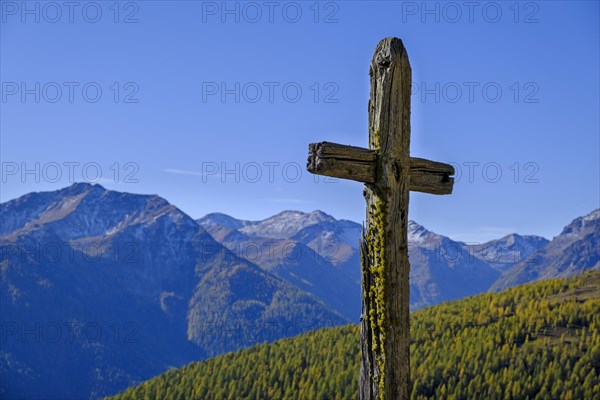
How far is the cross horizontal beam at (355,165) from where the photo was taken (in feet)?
33.8

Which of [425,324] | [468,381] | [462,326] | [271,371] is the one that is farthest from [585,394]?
[271,371]

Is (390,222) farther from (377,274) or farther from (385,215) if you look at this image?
(377,274)

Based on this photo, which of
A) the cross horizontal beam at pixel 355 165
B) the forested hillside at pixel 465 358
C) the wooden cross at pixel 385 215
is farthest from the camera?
the forested hillside at pixel 465 358

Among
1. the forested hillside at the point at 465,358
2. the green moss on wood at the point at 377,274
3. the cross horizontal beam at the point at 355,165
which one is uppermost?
the cross horizontal beam at the point at 355,165

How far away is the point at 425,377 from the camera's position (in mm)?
132750

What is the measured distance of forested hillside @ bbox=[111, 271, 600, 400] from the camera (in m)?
121

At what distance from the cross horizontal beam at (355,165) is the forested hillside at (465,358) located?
336ft

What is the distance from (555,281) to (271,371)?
7314 centimetres

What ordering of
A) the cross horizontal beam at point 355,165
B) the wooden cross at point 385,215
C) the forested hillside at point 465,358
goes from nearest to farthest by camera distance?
the cross horizontal beam at point 355,165, the wooden cross at point 385,215, the forested hillside at point 465,358

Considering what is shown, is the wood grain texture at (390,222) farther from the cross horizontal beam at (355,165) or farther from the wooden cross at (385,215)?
the cross horizontal beam at (355,165)

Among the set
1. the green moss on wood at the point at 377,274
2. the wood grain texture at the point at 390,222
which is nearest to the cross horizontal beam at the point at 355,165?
the wood grain texture at the point at 390,222

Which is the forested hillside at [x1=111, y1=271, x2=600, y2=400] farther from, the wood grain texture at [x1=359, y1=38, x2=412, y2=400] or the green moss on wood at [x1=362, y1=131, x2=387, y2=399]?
the green moss on wood at [x1=362, y1=131, x2=387, y2=399]

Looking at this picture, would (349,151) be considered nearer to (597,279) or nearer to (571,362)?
(571,362)

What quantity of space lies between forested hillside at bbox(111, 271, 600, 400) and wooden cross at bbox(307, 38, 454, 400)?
103m
